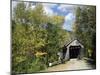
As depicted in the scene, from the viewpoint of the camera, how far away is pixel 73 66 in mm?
2432

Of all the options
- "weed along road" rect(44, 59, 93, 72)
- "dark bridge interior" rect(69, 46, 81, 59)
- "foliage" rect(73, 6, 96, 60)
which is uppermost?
"foliage" rect(73, 6, 96, 60)

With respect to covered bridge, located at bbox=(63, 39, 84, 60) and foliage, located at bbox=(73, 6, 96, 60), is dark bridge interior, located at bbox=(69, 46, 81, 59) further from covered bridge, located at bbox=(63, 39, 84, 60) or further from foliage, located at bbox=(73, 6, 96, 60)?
foliage, located at bbox=(73, 6, 96, 60)

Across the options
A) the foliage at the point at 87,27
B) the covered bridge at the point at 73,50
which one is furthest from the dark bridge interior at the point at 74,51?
the foliage at the point at 87,27

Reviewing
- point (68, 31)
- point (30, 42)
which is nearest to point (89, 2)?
point (68, 31)

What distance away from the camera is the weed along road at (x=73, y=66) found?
7.72 feet

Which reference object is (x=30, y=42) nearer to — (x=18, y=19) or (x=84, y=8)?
(x=18, y=19)

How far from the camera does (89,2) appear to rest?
8.21ft

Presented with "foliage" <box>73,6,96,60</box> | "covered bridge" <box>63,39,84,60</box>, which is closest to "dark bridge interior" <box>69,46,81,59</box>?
"covered bridge" <box>63,39,84,60</box>

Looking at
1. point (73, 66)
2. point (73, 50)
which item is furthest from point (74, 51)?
point (73, 66)

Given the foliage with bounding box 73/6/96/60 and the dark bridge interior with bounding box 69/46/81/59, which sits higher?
the foliage with bounding box 73/6/96/60

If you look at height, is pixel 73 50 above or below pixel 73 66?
above

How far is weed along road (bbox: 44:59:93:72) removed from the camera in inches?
92.7

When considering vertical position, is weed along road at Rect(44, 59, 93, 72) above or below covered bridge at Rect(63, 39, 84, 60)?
below

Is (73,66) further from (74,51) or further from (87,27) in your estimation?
(87,27)
